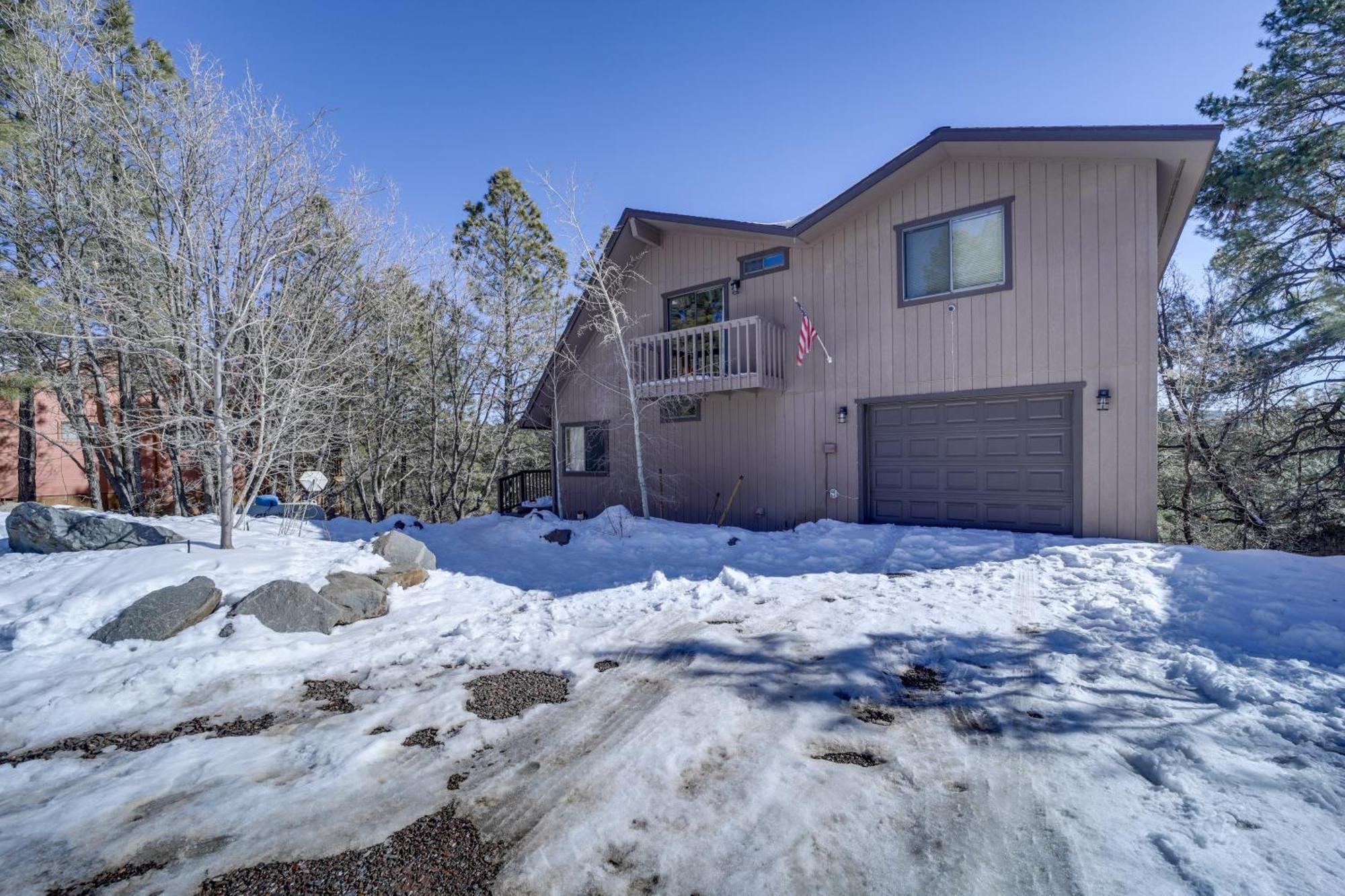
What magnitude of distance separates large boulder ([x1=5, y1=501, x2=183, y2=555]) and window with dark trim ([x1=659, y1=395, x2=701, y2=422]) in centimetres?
752

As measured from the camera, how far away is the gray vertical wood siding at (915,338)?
23.3 feet

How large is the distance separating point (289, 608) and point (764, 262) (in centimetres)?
889

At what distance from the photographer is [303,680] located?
11.9ft

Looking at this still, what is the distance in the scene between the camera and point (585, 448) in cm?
1288

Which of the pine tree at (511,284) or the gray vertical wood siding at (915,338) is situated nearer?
the gray vertical wood siding at (915,338)

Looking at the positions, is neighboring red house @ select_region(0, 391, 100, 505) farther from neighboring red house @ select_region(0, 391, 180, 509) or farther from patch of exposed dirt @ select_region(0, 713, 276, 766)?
patch of exposed dirt @ select_region(0, 713, 276, 766)

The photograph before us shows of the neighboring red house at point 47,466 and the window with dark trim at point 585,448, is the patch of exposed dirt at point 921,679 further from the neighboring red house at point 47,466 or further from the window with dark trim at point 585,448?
the neighboring red house at point 47,466

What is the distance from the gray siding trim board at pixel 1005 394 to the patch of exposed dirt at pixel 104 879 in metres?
8.53

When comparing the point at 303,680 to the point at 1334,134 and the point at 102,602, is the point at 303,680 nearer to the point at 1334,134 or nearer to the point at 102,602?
the point at 102,602

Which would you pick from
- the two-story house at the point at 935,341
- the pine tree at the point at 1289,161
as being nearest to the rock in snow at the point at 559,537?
the two-story house at the point at 935,341

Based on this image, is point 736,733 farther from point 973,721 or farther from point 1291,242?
point 1291,242

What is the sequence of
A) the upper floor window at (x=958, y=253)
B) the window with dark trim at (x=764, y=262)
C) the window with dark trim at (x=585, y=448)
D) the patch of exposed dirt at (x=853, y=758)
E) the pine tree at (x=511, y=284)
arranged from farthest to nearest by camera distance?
the pine tree at (x=511, y=284) < the window with dark trim at (x=585, y=448) < the window with dark trim at (x=764, y=262) < the upper floor window at (x=958, y=253) < the patch of exposed dirt at (x=853, y=758)

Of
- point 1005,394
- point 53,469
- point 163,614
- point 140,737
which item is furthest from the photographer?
point 53,469

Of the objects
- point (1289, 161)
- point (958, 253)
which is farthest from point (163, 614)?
point (1289, 161)
